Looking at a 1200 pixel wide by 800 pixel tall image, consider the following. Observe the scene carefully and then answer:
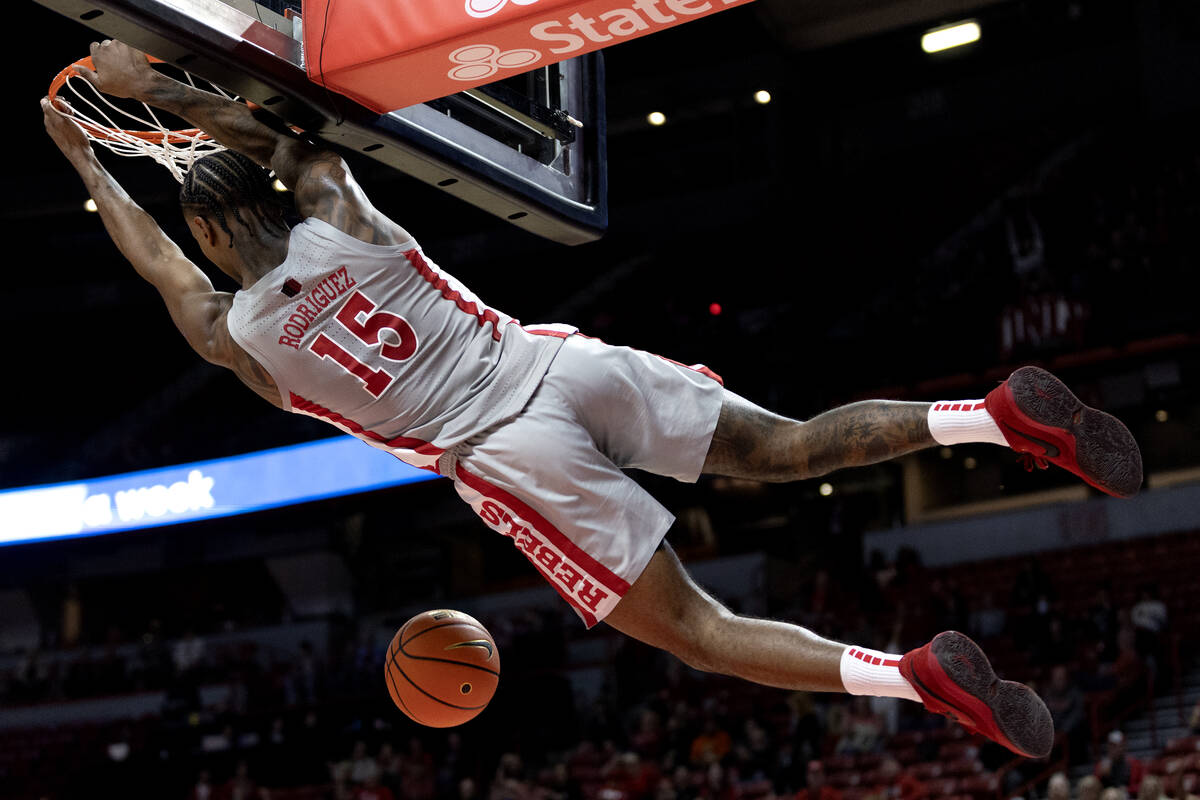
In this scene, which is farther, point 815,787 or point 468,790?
point 468,790

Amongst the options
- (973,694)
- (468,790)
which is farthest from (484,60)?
(468,790)

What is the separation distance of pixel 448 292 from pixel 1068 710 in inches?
344

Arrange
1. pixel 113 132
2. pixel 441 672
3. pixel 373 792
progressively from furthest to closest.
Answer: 1. pixel 373 792
2. pixel 113 132
3. pixel 441 672

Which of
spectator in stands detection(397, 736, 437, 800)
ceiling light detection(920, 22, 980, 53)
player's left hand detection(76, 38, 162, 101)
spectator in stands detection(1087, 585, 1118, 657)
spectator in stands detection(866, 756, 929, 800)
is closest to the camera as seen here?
player's left hand detection(76, 38, 162, 101)

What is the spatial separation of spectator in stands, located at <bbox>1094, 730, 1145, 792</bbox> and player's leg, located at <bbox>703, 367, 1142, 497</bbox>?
22.1 feet

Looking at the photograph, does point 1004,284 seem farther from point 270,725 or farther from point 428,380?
point 428,380

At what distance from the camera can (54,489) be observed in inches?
682

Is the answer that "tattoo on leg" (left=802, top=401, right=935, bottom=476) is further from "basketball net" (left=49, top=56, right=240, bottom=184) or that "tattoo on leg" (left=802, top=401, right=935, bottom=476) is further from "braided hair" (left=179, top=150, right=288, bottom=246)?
"basketball net" (left=49, top=56, right=240, bottom=184)

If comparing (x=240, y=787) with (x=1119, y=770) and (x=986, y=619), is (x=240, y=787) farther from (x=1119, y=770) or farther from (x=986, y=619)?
(x=1119, y=770)

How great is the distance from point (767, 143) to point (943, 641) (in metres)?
17.0

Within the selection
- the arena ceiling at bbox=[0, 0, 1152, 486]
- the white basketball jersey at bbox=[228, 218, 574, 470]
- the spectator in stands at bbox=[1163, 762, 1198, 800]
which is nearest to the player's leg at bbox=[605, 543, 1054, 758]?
the white basketball jersey at bbox=[228, 218, 574, 470]

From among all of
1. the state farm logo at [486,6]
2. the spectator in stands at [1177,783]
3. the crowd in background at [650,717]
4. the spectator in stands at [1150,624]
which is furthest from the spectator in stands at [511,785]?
the state farm logo at [486,6]

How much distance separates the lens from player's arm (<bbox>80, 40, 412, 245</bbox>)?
3945 millimetres

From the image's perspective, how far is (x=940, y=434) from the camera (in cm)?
370
